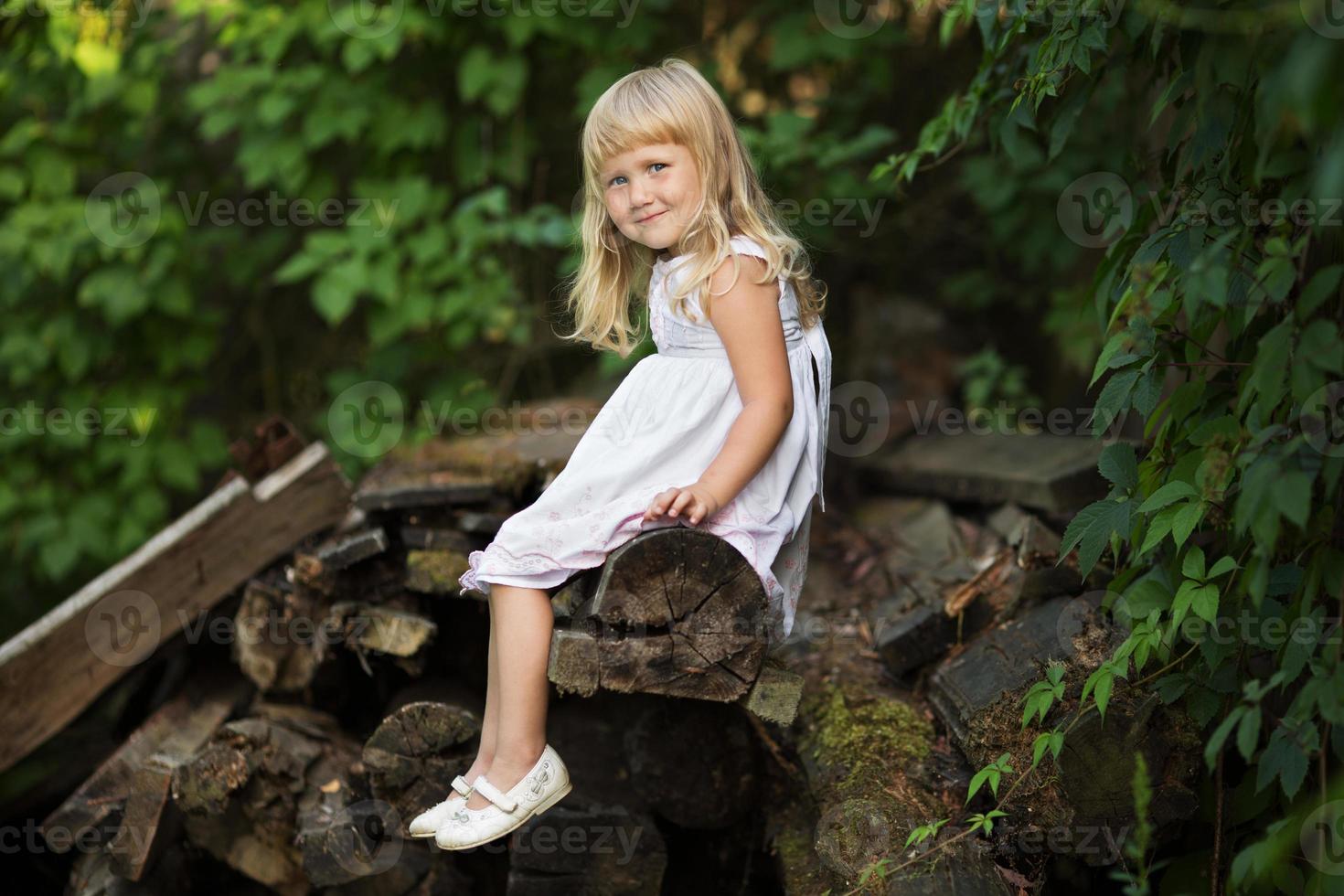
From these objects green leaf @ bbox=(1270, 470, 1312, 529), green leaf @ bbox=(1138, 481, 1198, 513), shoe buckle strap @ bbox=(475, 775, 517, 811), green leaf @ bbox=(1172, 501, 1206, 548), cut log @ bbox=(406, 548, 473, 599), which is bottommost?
shoe buckle strap @ bbox=(475, 775, 517, 811)

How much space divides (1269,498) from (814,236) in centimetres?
278

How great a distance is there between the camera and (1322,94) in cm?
124

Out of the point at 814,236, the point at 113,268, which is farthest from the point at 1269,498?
the point at 113,268

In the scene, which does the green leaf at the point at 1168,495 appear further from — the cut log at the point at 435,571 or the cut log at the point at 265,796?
the cut log at the point at 265,796

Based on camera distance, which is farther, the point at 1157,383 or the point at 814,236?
the point at 814,236

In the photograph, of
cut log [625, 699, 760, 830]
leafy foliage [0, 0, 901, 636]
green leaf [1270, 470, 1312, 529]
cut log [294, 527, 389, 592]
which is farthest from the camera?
leafy foliage [0, 0, 901, 636]

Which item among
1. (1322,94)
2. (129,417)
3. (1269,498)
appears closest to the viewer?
(1322,94)

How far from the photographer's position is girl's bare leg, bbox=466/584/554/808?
216 cm

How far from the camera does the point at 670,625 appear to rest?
2.12 metres

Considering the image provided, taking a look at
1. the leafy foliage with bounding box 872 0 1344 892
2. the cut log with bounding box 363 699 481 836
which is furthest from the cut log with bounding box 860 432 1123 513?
the cut log with bounding box 363 699 481 836

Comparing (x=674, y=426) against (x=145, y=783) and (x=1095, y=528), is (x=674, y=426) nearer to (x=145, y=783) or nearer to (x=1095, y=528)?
(x=1095, y=528)

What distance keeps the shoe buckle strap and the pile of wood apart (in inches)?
9.4

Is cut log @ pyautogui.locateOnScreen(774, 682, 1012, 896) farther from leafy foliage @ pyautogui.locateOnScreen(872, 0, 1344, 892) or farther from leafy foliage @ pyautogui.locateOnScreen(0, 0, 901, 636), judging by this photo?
leafy foliage @ pyautogui.locateOnScreen(0, 0, 901, 636)

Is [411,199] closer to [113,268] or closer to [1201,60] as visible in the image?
[113,268]
